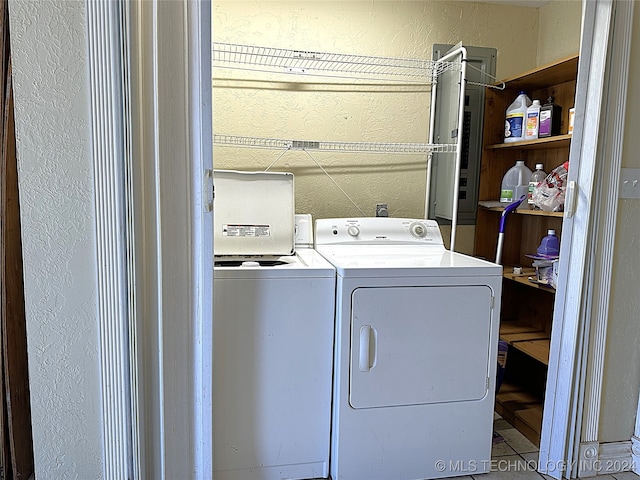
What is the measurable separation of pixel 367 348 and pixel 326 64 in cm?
152

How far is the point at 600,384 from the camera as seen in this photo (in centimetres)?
183

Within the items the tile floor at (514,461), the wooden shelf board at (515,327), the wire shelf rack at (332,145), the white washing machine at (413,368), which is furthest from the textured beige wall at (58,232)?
the wooden shelf board at (515,327)

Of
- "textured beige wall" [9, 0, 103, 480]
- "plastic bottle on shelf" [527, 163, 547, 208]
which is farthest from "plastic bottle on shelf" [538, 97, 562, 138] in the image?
"textured beige wall" [9, 0, 103, 480]

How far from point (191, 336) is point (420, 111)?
71.4 inches

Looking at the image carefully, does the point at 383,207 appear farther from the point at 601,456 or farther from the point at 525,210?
the point at 601,456

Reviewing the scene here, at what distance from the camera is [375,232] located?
7.38 ft

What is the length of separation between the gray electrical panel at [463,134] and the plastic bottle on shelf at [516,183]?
0.53ft

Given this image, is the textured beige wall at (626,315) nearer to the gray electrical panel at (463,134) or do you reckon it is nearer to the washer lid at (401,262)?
the washer lid at (401,262)

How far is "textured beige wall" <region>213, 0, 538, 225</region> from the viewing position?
233 centimetres

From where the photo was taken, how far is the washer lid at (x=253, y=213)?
78.6 inches

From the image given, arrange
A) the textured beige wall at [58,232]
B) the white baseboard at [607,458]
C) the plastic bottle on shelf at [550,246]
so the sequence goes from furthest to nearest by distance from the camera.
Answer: the plastic bottle on shelf at [550,246], the white baseboard at [607,458], the textured beige wall at [58,232]

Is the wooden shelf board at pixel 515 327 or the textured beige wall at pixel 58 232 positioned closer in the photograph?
the textured beige wall at pixel 58 232

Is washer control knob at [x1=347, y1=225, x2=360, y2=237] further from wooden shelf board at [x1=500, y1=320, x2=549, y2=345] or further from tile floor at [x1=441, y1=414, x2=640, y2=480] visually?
tile floor at [x1=441, y1=414, x2=640, y2=480]

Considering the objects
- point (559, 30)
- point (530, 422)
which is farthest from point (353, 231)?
point (559, 30)
